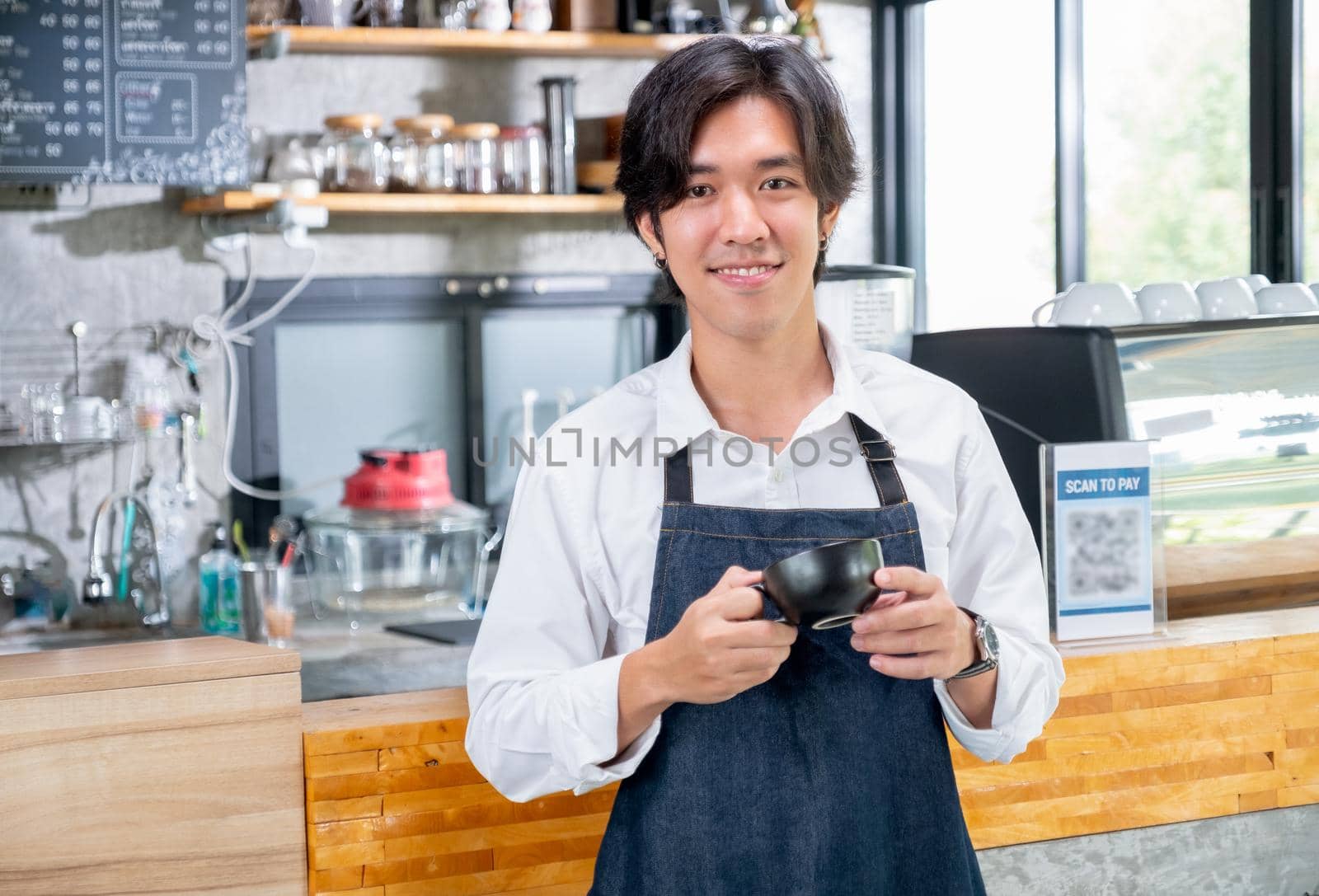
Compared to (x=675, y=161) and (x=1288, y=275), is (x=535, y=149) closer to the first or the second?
(x=1288, y=275)

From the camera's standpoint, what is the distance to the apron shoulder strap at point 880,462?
117cm

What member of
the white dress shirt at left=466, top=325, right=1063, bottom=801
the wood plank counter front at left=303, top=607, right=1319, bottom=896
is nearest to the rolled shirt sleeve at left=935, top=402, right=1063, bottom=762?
the white dress shirt at left=466, top=325, right=1063, bottom=801

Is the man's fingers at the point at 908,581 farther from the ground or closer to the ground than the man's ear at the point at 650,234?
closer to the ground

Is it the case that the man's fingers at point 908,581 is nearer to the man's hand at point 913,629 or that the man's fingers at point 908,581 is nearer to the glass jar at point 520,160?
the man's hand at point 913,629

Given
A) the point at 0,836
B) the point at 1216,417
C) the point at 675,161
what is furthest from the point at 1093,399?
the point at 0,836

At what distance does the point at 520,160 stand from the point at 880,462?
2.60 m

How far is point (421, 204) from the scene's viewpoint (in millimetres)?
3453

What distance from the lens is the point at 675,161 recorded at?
1.12 metres

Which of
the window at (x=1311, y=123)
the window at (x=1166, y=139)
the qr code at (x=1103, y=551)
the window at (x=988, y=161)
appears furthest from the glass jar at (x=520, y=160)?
the qr code at (x=1103, y=551)

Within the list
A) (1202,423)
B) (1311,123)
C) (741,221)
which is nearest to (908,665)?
(741,221)

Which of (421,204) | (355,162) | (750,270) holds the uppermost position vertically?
(355,162)

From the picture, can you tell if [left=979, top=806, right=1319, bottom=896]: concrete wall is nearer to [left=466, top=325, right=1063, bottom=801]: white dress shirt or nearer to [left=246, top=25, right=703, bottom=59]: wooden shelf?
[left=466, top=325, right=1063, bottom=801]: white dress shirt

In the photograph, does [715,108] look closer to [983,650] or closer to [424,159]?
[983,650]

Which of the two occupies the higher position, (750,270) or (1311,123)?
(1311,123)
